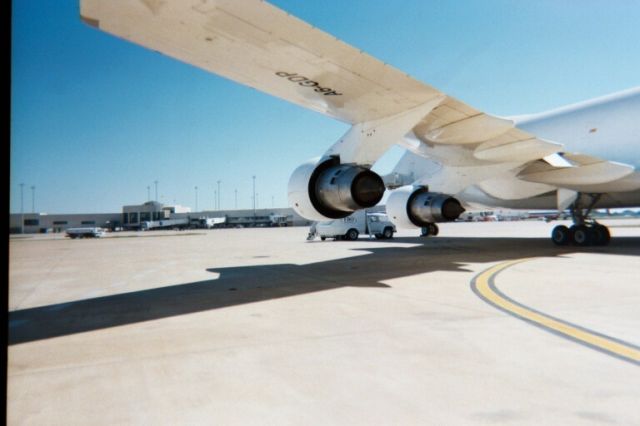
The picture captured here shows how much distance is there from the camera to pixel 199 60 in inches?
264

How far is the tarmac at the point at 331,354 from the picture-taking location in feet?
7.77

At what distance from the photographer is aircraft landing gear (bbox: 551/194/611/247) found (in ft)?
44.8

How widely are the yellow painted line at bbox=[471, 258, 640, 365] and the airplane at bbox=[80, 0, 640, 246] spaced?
3111 millimetres

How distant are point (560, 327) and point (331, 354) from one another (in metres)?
2.41

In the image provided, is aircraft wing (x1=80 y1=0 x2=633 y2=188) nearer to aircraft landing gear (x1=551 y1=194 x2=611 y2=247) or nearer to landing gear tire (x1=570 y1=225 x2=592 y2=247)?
aircraft landing gear (x1=551 y1=194 x2=611 y2=247)

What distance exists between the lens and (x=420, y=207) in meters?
12.9

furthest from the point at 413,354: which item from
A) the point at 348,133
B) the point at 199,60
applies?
the point at 348,133

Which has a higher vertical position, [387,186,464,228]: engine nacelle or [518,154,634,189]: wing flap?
[518,154,634,189]: wing flap

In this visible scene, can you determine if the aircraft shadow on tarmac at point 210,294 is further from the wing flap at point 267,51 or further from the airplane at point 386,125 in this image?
the wing flap at point 267,51

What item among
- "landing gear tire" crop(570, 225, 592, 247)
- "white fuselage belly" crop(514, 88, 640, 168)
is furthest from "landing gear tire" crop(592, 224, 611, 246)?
"white fuselage belly" crop(514, 88, 640, 168)

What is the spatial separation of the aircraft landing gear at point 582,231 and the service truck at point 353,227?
10.2 m

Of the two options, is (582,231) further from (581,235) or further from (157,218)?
(157,218)

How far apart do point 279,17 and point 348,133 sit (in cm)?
372

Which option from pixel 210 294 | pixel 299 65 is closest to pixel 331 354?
pixel 210 294
